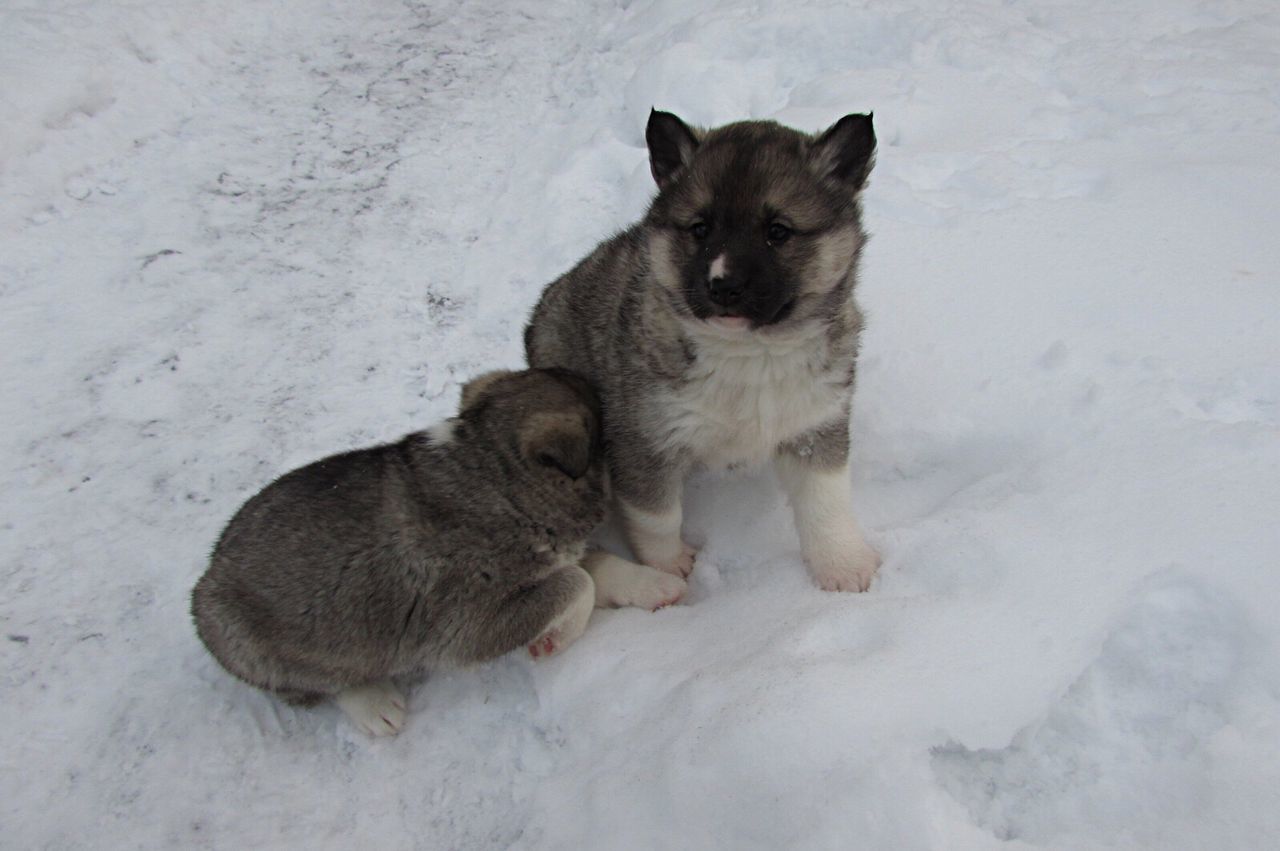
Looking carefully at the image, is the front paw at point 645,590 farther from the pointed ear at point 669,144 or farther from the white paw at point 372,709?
the pointed ear at point 669,144

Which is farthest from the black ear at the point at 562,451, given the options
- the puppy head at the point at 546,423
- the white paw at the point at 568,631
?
the white paw at the point at 568,631

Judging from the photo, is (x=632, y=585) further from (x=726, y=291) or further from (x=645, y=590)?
(x=726, y=291)

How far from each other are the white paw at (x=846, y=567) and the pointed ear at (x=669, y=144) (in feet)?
5.57

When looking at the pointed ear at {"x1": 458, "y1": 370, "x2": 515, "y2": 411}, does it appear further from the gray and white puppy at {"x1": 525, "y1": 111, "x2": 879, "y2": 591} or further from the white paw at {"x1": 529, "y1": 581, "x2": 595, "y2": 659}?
the white paw at {"x1": 529, "y1": 581, "x2": 595, "y2": 659}

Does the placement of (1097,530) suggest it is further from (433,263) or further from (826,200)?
(433,263)

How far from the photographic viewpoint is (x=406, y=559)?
3408mm

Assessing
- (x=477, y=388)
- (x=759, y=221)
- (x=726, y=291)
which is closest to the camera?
(x=726, y=291)

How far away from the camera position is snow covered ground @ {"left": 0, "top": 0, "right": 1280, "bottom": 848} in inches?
108

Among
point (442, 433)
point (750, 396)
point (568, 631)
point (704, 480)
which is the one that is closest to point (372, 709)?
point (568, 631)

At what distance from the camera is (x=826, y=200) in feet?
10.7

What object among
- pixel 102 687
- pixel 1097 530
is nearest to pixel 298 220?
pixel 102 687

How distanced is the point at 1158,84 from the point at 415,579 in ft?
19.3

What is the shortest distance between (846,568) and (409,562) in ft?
5.94

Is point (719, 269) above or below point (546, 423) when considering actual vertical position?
above
